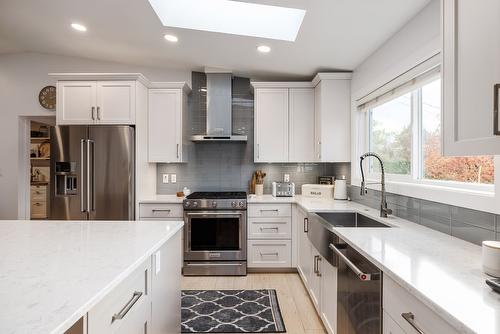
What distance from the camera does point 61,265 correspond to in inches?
41.1

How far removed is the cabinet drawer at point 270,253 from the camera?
3.28 m

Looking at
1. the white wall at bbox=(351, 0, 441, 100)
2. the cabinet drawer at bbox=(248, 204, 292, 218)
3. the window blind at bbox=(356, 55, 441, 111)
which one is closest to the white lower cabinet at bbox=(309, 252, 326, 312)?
the cabinet drawer at bbox=(248, 204, 292, 218)

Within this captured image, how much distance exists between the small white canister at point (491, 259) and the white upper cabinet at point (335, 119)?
7.55ft

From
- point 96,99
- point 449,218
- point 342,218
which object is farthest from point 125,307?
point 96,99

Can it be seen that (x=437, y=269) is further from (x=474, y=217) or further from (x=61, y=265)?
(x=61, y=265)

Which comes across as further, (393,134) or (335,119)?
(335,119)

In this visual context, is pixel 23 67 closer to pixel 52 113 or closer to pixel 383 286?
pixel 52 113

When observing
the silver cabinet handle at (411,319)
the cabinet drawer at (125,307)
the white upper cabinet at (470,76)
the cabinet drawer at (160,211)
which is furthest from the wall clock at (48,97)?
the silver cabinet handle at (411,319)

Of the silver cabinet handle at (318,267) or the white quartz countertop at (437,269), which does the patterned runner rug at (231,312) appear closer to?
the silver cabinet handle at (318,267)

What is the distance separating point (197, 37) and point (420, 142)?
218 cm

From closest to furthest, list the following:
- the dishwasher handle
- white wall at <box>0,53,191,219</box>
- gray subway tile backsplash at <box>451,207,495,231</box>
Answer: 1. the dishwasher handle
2. gray subway tile backsplash at <box>451,207,495,231</box>
3. white wall at <box>0,53,191,219</box>

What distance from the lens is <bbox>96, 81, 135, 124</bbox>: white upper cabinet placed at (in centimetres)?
322

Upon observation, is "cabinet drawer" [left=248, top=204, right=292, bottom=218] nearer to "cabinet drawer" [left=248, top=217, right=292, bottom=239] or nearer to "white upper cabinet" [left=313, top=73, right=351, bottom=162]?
"cabinet drawer" [left=248, top=217, right=292, bottom=239]

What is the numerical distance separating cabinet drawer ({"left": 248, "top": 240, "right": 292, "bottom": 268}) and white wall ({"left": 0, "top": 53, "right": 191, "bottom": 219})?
234 cm
